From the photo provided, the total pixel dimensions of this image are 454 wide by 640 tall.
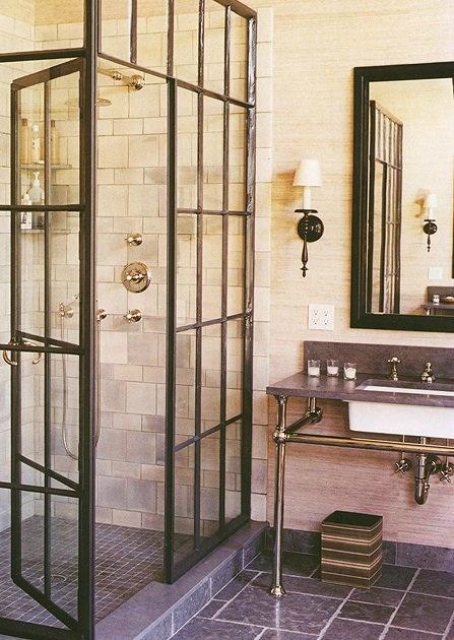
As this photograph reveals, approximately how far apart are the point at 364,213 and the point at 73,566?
6.90 ft

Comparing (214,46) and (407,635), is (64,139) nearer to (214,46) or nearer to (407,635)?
(214,46)

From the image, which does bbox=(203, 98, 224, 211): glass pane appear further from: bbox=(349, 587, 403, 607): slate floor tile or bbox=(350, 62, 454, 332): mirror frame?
bbox=(349, 587, 403, 607): slate floor tile

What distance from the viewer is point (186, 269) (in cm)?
404

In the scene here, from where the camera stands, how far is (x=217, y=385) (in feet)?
14.3

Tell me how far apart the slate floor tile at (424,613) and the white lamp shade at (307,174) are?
1.88 metres

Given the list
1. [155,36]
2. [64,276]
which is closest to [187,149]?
[155,36]

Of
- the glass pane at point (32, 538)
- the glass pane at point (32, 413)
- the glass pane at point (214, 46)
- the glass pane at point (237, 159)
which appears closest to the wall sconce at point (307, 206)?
the glass pane at point (237, 159)

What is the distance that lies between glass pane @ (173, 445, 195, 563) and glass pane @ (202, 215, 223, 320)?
630 millimetres

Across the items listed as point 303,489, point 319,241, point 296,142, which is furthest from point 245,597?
point 296,142

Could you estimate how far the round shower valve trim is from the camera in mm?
4562

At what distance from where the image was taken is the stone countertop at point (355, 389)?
3.88 metres

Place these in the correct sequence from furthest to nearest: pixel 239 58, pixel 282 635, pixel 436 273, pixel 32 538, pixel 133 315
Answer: pixel 133 315 → pixel 239 58 → pixel 436 273 → pixel 282 635 → pixel 32 538

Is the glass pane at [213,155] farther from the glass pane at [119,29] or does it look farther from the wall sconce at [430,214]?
the wall sconce at [430,214]

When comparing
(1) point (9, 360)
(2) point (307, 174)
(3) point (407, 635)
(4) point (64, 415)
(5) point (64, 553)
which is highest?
(2) point (307, 174)
